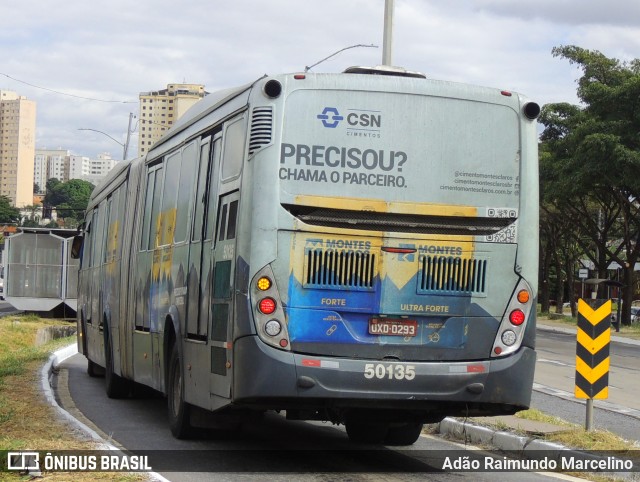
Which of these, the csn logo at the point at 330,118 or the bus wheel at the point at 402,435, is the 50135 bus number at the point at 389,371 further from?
the bus wheel at the point at 402,435

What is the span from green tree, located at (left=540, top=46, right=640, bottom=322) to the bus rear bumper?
3337cm

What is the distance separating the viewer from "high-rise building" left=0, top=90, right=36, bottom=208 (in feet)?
491

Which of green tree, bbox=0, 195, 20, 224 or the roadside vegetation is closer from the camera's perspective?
the roadside vegetation

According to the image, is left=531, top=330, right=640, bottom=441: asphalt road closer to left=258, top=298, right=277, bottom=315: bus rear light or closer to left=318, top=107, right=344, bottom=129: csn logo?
left=258, top=298, right=277, bottom=315: bus rear light

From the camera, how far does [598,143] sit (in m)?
42.2

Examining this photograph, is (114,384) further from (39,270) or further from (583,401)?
(39,270)

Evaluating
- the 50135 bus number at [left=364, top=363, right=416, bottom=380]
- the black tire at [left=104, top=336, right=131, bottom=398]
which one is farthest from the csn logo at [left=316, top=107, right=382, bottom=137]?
the black tire at [left=104, top=336, right=131, bottom=398]

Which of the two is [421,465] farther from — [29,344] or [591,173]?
[591,173]

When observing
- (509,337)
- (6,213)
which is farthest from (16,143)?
(509,337)

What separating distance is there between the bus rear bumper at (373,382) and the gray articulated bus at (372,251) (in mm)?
11

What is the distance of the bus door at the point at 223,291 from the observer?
9297 millimetres

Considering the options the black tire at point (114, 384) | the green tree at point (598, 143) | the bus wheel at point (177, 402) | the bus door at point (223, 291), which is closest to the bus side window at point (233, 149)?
the bus door at point (223, 291)

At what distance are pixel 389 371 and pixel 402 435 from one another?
8.49 feet

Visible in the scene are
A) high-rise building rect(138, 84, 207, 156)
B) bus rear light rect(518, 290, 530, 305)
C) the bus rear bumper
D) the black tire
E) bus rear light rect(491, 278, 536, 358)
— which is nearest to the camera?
the bus rear bumper
